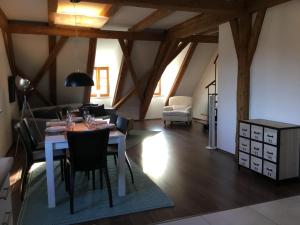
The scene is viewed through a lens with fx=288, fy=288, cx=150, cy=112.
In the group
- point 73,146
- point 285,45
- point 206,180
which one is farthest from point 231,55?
point 73,146

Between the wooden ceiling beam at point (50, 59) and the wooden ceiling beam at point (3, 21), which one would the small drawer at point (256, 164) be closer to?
the wooden ceiling beam at point (50, 59)

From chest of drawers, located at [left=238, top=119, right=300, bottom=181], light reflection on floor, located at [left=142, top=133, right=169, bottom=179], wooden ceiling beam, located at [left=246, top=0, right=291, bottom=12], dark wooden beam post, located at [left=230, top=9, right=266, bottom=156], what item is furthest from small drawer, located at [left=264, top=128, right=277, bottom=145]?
wooden ceiling beam, located at [left=246, top=0, right=291, bottom=12]

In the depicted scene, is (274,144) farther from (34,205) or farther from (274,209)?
(34,205)

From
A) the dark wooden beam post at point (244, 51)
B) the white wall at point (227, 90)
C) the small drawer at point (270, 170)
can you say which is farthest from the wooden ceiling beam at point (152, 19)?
the small drawer at point (270, 170)

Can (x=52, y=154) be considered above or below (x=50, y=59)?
below

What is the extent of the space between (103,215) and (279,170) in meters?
2.44

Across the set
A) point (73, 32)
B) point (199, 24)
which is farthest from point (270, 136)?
point (73, 32)

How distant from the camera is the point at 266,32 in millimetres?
4605

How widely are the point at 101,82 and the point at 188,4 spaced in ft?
18.1

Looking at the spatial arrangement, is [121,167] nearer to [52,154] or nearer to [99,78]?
[52,154]

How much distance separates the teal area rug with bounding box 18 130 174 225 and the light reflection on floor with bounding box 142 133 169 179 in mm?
357

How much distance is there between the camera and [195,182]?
13.7 ft

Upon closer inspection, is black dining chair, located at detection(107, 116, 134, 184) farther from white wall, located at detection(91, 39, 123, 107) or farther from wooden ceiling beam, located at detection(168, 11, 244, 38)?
white wall, located at detection(91, 39, 123, 107)

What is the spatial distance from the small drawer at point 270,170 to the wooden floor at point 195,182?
123 millimetres
